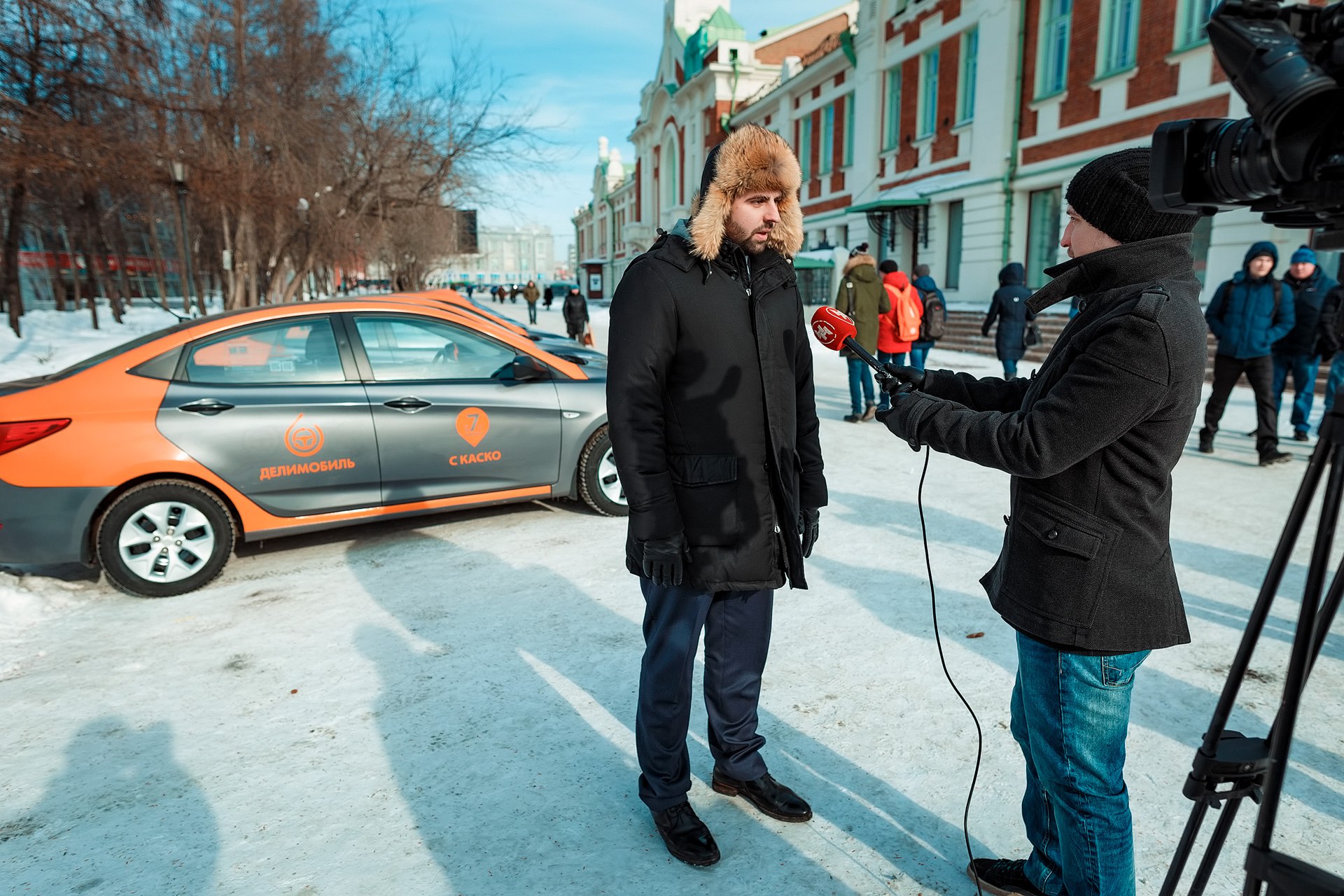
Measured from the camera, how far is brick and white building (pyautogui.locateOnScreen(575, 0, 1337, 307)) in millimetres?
15727

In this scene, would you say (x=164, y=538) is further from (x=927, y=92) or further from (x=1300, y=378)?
(x=927, y=92)

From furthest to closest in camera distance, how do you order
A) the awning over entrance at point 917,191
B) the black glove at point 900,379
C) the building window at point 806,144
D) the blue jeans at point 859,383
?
the building window at point 806,144, the awning over entrance at point 917,191, the blue jeans at point 859,383, the black glove at point 900,379

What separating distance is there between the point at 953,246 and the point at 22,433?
74.9ft

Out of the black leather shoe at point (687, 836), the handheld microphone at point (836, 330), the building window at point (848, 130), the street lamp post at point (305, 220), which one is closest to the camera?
the handheld microphone at point (836, 330)

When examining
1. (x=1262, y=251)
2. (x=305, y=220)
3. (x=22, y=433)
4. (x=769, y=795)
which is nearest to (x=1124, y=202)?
(x=769, y=795)

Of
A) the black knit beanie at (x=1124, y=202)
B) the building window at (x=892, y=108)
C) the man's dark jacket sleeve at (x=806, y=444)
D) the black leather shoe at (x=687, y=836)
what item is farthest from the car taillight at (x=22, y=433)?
the building window at (x=892, y=108)

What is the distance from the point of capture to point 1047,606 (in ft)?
5.89

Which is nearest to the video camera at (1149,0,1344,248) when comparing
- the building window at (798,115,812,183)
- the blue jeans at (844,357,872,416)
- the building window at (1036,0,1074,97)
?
the blue jeans at (844,357,872,416)

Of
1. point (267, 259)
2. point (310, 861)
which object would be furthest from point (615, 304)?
point (267, 259)

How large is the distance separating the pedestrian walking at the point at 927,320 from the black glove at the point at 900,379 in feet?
26.2

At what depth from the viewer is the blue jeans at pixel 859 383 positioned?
30.0 ft

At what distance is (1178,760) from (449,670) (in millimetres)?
2794

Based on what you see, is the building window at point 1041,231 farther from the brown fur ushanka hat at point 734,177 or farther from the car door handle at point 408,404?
the brown fur ushanka hat at point 734,177

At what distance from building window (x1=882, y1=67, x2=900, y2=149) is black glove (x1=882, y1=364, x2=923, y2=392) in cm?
2637
